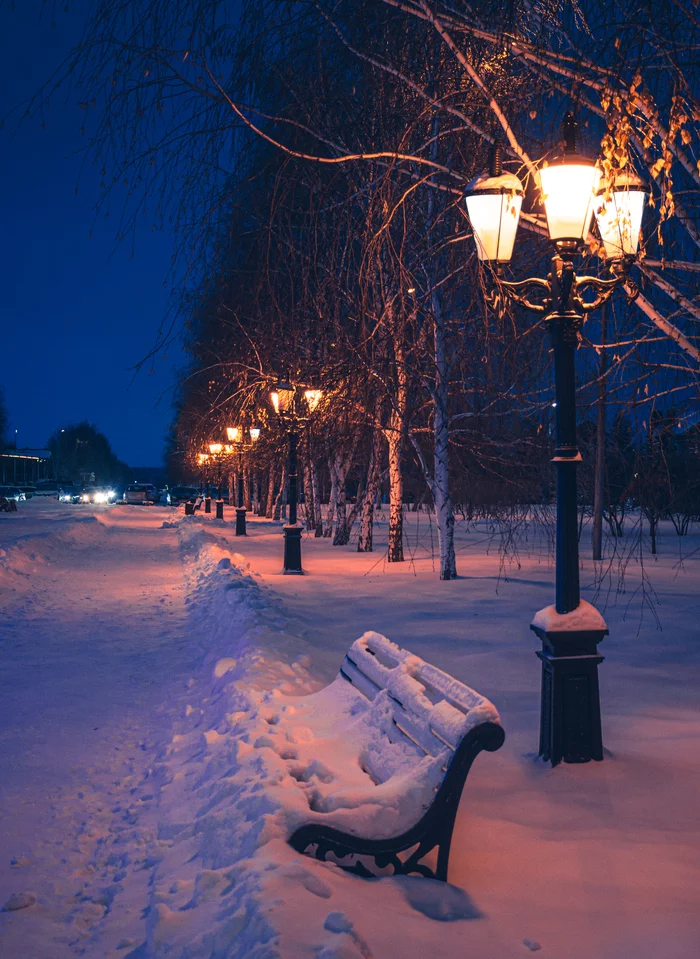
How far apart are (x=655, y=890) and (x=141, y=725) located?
4105mm

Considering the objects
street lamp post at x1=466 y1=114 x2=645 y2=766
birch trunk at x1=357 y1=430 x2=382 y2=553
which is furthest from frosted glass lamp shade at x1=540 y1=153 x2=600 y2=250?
birch trunk at x1=357 y1=430 x2=382 y2=553

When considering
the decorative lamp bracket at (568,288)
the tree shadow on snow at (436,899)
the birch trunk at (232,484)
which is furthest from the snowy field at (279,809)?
the birch trunk at (232,484)

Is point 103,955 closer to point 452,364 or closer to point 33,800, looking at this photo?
point 33,800

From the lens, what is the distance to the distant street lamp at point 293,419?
16.1m

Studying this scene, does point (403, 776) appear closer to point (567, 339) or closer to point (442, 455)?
point (567, 339)

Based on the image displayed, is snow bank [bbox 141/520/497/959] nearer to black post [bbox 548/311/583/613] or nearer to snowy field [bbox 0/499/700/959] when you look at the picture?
snowy field [bbox 0/499/700/959]

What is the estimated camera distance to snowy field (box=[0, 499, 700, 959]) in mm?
3266

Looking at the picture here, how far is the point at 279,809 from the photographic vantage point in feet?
12.4

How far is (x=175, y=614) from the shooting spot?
493 inches

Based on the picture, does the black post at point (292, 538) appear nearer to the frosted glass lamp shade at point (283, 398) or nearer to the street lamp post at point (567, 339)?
the frosted glass lamp shade at point (283, 398)

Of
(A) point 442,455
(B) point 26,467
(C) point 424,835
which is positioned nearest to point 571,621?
(C) point 424,835

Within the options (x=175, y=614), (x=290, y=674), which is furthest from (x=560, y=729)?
(x=175, y=614)

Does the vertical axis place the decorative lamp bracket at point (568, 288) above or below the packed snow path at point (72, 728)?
above

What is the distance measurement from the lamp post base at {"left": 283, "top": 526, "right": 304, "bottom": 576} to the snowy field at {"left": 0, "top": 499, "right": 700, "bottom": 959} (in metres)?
6.72
